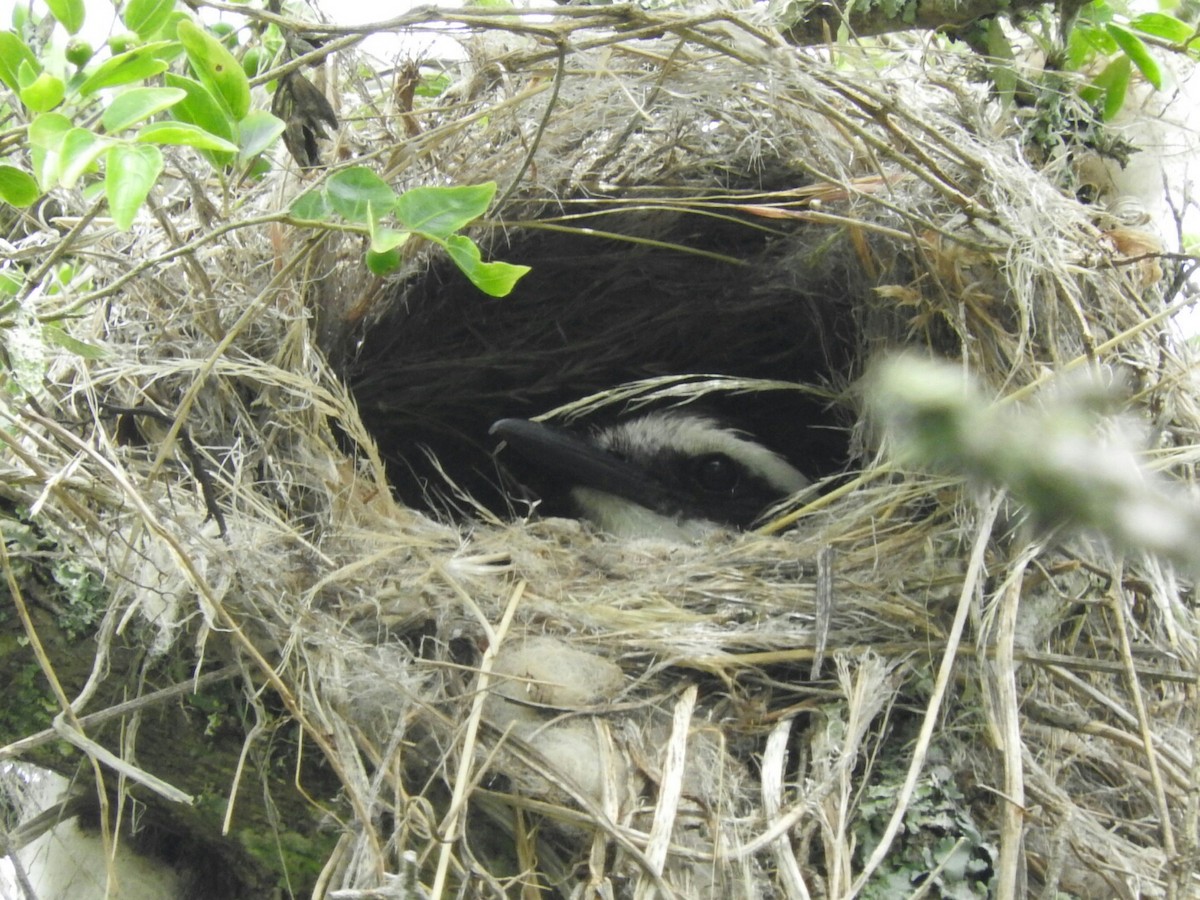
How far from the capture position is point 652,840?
4.23ft

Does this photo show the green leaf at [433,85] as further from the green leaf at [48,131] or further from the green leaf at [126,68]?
the green leaf at [48,131]

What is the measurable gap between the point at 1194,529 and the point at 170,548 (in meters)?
1.30

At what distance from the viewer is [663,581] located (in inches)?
71.8

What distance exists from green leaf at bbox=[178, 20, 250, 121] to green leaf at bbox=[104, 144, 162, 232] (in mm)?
196

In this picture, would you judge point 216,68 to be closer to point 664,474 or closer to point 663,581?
point 663,581

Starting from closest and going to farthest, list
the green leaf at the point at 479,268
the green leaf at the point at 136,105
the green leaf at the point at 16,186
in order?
the green leaf at the point at 136,105
the green leaf at the point at 16,186
the green leaf at the point at 479,268

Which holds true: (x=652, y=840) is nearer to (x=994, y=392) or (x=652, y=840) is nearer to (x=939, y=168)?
(x=994, y=392)

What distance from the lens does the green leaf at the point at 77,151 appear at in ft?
3.28

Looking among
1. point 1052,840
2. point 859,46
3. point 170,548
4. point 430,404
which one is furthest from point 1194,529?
point 430,404

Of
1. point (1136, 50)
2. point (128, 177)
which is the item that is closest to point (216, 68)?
point (128, 177)

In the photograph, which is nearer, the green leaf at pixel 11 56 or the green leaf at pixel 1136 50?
the green leaf at pixel 11 56

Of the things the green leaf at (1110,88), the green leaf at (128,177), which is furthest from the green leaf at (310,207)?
the green leaf at (1110,88)

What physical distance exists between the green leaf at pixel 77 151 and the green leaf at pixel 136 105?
0.05 m

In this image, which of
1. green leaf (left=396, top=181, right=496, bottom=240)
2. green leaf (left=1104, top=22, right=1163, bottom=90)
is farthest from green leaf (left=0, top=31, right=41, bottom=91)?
green leaf (left=1104, top=22, right=1163, bottom=90)
